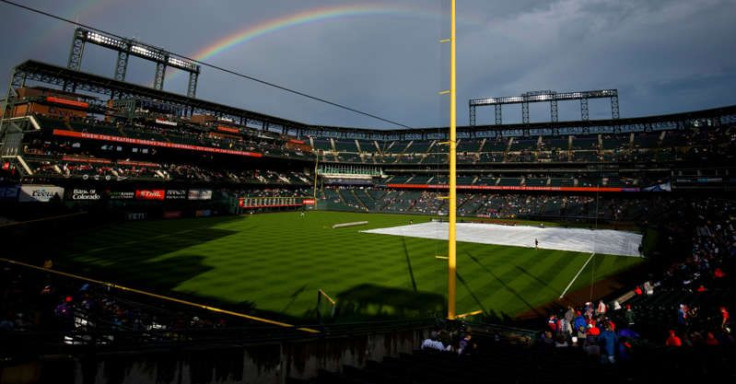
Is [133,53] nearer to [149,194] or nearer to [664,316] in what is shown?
[149,194]

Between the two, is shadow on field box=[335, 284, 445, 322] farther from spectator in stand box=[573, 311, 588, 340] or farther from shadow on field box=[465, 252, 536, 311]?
spectator in stand box=[573, 311, 588, 340]

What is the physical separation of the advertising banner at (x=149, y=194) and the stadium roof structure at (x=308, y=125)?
19.2 meters

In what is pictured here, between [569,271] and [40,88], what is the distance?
7058 centimetres

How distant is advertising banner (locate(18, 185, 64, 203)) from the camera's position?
3374cm

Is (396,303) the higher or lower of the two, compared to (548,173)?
lower

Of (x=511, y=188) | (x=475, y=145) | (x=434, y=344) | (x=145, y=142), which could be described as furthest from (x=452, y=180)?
(x=475, y=145)

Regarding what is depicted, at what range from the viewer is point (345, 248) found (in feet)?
106

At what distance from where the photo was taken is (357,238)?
1531 inches

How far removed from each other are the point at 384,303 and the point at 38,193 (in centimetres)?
3800

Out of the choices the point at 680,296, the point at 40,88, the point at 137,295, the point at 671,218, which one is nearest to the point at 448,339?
the point at 680,296

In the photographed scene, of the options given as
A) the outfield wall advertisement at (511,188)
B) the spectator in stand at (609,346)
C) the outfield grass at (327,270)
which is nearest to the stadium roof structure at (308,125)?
the outfield wall advertisement at (511,188)

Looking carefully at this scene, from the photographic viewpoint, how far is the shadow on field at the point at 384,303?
15.9 metres

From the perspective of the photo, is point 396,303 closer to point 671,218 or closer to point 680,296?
point 680,296

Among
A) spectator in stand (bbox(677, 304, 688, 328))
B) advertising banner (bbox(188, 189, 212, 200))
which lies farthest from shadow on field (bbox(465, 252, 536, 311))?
advertising banner (bbox(188, 189, 212, 200))
